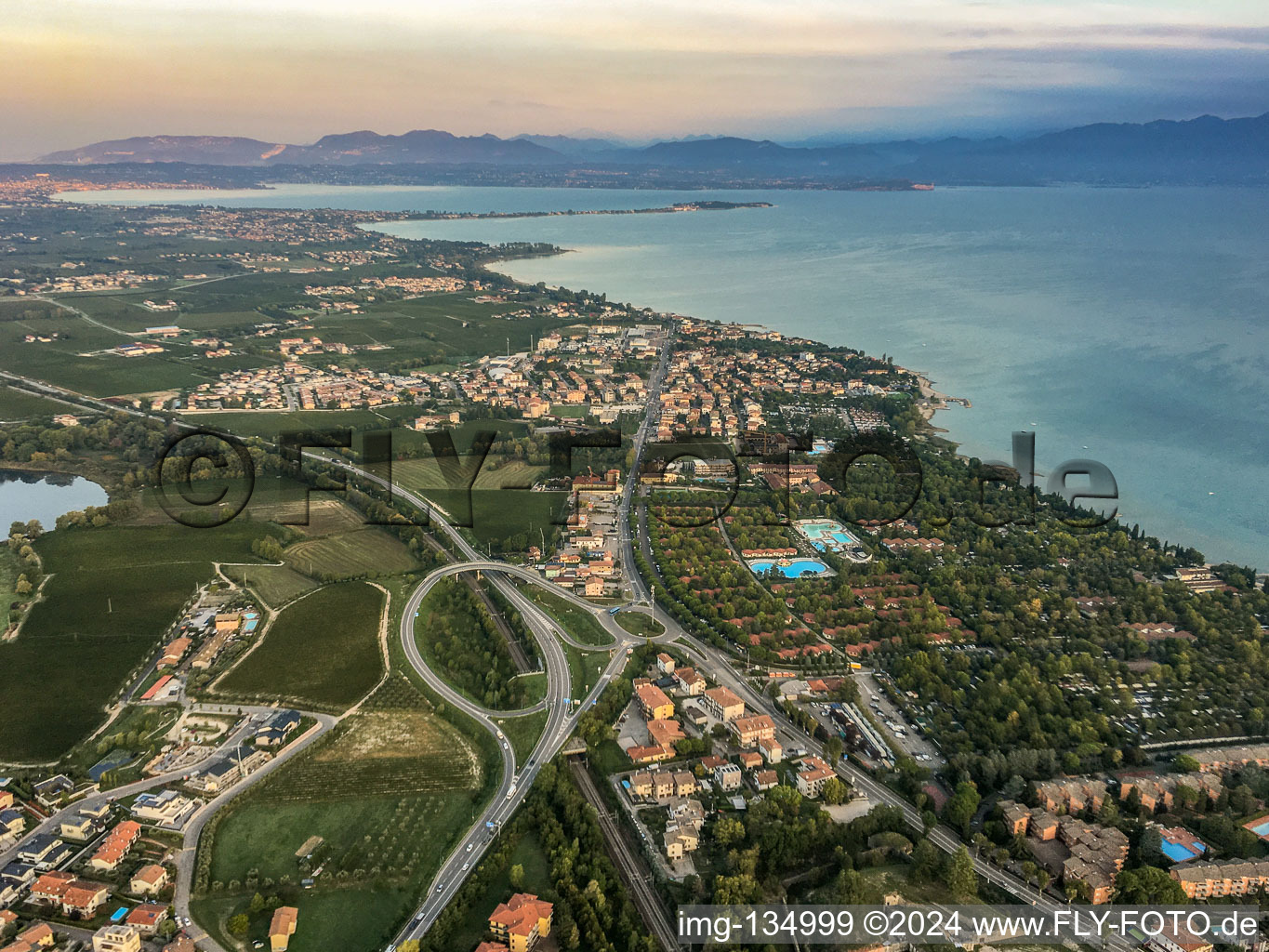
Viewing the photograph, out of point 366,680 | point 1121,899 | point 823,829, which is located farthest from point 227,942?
point 1121,899

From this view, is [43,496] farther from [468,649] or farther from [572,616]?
[572,616]

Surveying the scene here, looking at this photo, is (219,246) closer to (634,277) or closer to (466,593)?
(634,277)

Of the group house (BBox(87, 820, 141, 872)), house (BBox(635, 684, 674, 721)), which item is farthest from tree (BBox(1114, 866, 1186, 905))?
house (BBox(87, 820, 141, 872))

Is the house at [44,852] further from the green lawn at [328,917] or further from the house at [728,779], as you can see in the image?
the house at [728,779]

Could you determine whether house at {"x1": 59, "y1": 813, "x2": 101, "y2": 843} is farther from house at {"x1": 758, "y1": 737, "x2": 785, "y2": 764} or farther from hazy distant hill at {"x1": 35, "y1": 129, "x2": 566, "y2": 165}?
hazy distant hill at {"x1": 35, "y1": 129, "x2": 566, "y2": 165}

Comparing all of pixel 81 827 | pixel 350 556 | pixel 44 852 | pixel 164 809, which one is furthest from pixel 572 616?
pixel 44 852
